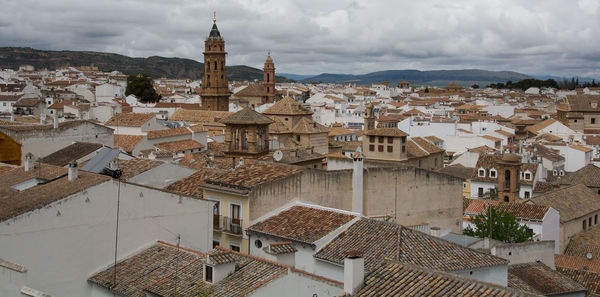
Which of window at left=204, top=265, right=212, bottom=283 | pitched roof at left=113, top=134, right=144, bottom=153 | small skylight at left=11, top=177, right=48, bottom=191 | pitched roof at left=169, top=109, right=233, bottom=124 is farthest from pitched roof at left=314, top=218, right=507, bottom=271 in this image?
pitched roof at left=169, top=109, right=233, bottom=124

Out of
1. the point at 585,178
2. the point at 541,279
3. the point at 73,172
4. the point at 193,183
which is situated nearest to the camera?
the point at 73,172

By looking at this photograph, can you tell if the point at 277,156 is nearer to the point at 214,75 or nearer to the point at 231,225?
the point at 231,225

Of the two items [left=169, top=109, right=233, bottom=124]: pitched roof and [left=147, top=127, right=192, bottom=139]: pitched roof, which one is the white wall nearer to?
[left=147, top=127, right=192, bottom=139]: pitched roof

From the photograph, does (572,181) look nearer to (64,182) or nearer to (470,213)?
(470,213)

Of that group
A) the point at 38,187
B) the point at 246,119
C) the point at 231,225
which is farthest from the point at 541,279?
the point at 38,187

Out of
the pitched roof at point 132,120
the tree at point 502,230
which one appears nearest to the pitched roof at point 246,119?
the tree at point 502,230

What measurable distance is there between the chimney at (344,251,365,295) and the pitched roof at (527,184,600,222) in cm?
2716

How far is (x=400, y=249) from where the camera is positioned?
582 inches

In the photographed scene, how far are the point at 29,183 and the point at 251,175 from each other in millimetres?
5979

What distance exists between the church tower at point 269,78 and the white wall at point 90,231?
7558cm

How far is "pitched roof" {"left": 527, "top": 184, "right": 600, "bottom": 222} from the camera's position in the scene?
3675cm

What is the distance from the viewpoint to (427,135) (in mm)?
64250

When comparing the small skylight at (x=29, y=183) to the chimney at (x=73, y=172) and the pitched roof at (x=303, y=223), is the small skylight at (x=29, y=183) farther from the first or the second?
the pitched roof at (x=303, y=223)

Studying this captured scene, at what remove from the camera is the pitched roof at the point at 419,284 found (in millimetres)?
10930
